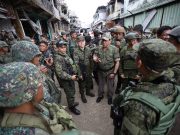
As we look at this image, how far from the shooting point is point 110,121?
156 inches

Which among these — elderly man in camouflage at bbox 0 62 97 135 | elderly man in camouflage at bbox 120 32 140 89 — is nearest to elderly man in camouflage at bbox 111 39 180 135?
elderly man in camouflage at bbox 0 62 97 135

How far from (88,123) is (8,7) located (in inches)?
257

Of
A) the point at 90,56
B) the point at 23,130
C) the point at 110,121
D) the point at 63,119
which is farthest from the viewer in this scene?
the point at 90,56

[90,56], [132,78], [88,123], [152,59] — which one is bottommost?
[88,123]

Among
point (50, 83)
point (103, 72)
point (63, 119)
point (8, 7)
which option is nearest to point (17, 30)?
point (8, 7)

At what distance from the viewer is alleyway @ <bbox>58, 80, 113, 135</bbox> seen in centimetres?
372

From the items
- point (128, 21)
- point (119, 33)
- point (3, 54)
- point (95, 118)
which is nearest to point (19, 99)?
point (95, 118)

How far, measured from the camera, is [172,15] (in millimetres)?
8961

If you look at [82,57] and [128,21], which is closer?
[82,57]

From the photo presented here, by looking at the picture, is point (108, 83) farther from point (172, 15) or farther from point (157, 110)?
point (172, 15)

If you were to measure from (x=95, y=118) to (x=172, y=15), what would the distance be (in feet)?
25.1

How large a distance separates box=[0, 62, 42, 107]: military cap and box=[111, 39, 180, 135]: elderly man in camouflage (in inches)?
33.8

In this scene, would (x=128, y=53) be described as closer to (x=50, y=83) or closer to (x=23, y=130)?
(x=50, y=83)

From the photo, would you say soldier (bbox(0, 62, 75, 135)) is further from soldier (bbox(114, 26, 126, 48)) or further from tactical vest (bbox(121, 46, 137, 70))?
soldier (bbox(114, 26, 126, 48))
